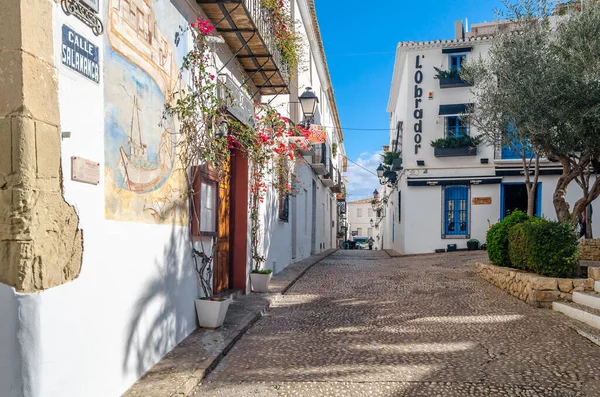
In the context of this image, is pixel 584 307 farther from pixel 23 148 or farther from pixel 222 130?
pixel 23 148

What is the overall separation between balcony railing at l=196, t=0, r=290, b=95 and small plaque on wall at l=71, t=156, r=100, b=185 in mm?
3247

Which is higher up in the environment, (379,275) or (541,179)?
(541,179)

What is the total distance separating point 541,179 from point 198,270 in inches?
588

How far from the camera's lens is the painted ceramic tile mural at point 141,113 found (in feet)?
11.2

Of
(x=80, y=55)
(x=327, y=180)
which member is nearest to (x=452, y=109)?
(x=327, y=180)

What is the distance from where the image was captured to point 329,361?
4422 millimetres

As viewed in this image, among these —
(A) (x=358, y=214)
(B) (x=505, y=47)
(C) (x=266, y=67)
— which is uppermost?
(B) (x=505, y=47)

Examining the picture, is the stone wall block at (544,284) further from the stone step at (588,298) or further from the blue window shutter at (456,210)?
the blue window shutter at (456,210)

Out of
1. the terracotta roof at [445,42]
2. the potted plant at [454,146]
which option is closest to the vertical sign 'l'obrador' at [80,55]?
the potted plant at [454,146]

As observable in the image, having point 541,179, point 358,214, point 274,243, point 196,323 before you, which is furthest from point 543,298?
point 358,214

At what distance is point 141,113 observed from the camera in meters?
3.90

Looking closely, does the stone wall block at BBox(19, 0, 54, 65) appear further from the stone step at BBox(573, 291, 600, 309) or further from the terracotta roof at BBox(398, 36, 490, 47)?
the terracotta roof at BBox(398, 36, 490, 47)

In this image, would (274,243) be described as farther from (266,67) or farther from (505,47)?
(505,47)

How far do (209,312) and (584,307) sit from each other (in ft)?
15.4
